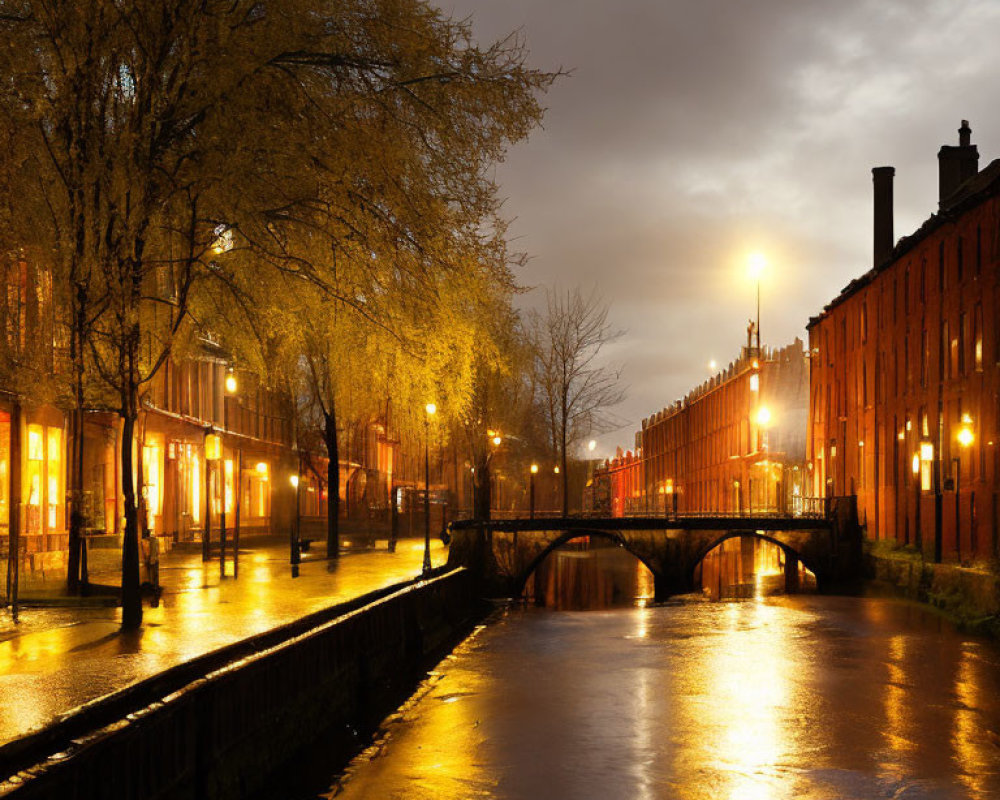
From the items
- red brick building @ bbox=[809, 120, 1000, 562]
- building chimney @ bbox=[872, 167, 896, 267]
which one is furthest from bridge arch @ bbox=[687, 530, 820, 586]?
building chimney @ bbox=[872, 167, 896, 267]

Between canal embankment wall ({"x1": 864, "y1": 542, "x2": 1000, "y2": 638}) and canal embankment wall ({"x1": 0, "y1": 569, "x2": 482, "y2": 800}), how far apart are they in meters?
15.1

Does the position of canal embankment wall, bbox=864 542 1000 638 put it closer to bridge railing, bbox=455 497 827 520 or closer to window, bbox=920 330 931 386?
bridge railing, bbox=455 497 827 520

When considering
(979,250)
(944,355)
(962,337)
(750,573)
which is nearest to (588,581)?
(750,573)

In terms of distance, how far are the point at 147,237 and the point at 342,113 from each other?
113 inches

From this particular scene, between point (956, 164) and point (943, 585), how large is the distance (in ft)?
62.6

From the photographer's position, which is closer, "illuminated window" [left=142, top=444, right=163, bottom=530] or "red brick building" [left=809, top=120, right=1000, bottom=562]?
"illuminated window" [left=142, top=444, right=163, bottom=530]

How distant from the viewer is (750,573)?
61156mm

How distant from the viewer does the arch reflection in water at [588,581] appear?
146 feet

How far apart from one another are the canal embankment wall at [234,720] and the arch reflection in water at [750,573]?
27991 millimetres

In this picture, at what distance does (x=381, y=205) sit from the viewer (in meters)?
15.9

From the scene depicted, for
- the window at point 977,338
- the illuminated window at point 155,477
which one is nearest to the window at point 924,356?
the window at point 977,338

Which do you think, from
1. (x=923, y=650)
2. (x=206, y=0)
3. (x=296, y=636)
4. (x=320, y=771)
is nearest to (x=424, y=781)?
(x=320, y=771)

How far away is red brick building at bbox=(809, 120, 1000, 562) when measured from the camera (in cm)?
3581

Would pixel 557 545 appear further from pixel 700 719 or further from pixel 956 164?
pixel 700 719
